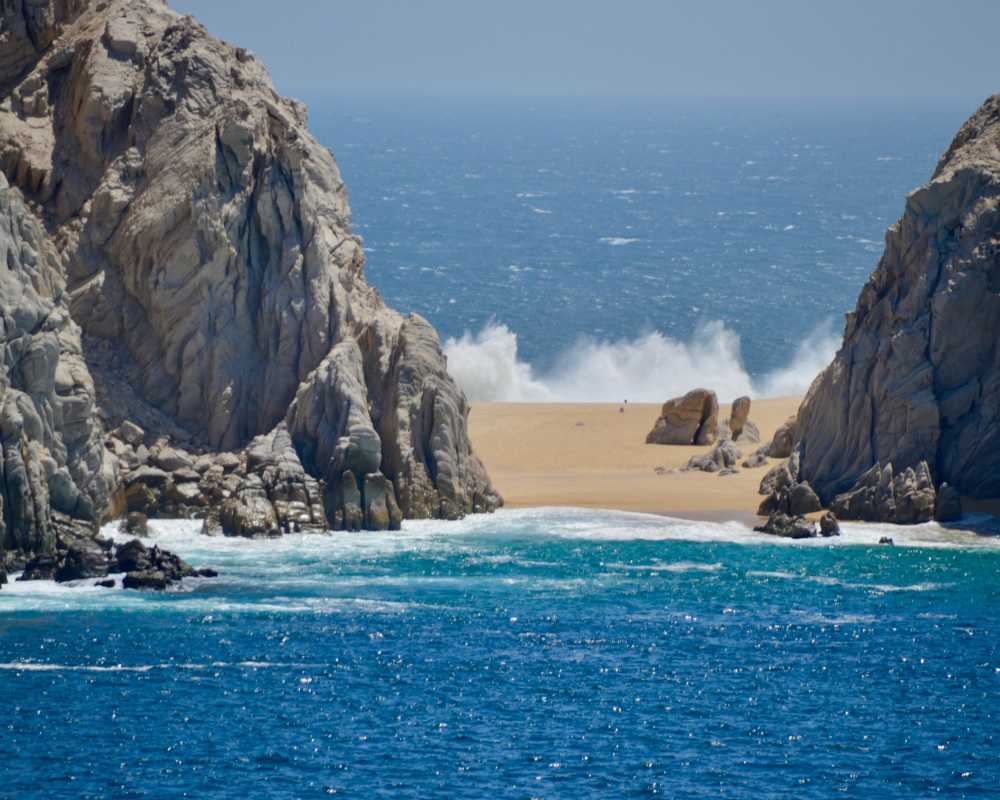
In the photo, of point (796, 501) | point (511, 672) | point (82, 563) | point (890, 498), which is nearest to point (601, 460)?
point (796, 501)

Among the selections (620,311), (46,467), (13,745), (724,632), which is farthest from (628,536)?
(620,311)

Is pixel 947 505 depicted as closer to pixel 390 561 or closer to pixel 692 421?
pixel 692 421

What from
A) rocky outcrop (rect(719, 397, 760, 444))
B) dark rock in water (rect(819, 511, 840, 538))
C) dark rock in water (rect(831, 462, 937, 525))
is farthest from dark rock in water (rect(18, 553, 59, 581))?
rocky outcrop (rect(719, 397, 760, 444))

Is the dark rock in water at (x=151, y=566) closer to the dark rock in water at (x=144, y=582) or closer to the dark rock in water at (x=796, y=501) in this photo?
the dark rock in water at (x=144, y=582)

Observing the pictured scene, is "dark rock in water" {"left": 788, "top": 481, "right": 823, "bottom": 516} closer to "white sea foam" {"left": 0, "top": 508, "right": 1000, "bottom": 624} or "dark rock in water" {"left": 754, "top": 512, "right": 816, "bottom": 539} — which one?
"dark rock in water" {"left": 754, "top": 512, "right": 816, "bottom": 539}

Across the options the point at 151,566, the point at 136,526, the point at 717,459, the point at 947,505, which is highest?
the point at 717,459

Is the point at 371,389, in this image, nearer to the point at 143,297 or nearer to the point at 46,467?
the point at 143,297
